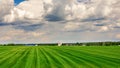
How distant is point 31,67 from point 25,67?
2.81ft

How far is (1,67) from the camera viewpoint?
30797 millimetres

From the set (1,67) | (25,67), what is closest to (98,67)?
(25,67)

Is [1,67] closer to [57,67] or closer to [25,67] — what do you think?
[25,67]

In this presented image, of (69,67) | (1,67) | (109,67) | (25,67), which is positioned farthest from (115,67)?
(1,67)

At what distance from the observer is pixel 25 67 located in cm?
2981

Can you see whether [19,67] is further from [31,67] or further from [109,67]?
[109,67]

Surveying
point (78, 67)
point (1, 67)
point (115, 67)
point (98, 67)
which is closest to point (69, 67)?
point (78, 67)

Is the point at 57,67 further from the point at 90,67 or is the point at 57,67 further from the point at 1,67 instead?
the point at 1,67

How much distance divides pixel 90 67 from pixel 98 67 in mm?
839

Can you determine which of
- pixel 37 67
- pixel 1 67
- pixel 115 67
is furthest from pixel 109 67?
pixel 1 67

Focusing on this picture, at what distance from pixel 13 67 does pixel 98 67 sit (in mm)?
9220

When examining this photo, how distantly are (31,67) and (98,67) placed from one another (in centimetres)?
703

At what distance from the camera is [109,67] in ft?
96.8

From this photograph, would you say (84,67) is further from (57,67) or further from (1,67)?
(1,67)
